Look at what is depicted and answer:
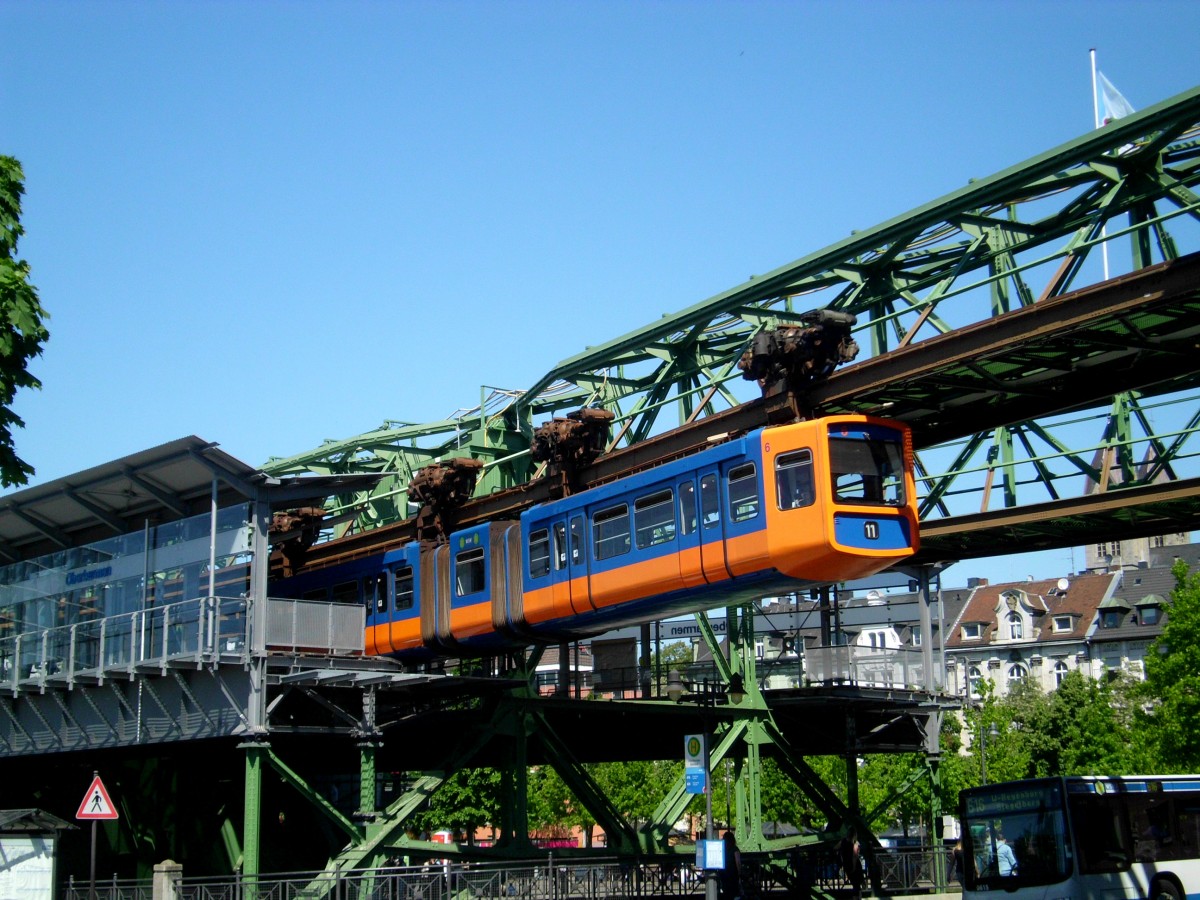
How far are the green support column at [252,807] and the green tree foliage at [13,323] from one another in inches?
373

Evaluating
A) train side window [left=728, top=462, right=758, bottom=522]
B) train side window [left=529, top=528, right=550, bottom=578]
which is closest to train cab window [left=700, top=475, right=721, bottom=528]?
train side window [left=728, top=462, right=758, bottom=522]

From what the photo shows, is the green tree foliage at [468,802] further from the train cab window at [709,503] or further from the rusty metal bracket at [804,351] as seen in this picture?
the rusty metal bracket at [804,351]

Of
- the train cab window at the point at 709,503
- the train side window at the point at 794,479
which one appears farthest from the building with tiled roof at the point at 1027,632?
the train side window at the point at 794,479

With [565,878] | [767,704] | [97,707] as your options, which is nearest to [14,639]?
[97,707]

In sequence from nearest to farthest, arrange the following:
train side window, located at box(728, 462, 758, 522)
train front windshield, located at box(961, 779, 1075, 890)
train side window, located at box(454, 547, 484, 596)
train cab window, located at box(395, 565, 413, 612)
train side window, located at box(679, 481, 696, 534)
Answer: train front windshield, located at box(961, 779, 1075, 890)
train side window, located at box(728, 462, 758, 522)
train side window, located at box(679, 481, 696, 534)
train side window, located at box(454, 547, 484, 596)
train cab window, located at box(395, 565, 413, 612)

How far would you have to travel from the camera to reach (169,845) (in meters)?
35.0

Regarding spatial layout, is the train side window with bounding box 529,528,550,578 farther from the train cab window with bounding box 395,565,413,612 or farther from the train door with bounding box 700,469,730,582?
the train door with bounding box 700,469,730,582

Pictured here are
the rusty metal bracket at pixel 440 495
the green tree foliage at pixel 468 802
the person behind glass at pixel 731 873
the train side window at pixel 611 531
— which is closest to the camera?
the train side window at pixel 611 531

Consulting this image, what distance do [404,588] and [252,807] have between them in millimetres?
7232

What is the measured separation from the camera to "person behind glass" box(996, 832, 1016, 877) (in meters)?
22.2

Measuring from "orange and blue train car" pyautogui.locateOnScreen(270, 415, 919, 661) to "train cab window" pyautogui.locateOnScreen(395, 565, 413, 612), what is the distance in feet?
0.14

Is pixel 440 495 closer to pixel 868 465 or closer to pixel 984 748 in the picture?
pixel 868 465

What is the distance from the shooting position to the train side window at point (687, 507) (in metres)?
24.9

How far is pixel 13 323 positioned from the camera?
18.2 m
